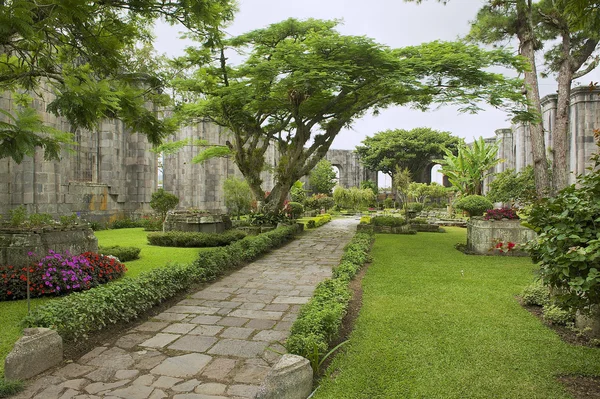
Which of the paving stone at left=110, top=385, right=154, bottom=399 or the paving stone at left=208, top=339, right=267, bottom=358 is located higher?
the paving stone at left=208, top=339, right=267, bottom=358

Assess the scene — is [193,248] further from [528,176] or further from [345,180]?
[345,180]

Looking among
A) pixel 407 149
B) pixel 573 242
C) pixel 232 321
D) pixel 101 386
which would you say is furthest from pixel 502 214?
pixel 407 149

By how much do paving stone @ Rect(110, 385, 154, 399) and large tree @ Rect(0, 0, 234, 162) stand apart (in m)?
2.16

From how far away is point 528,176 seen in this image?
2098 cm

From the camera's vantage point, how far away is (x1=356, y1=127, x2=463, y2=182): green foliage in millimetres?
40312

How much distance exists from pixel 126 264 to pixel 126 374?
5579 mm

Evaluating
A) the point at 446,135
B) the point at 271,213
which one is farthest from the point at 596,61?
the point at 446,135

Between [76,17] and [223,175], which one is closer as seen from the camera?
[76,17]

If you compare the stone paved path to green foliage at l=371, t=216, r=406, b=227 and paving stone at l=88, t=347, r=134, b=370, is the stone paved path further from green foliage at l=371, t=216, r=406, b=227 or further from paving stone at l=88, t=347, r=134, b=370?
green foliage at l=371, t=216, r=406, b=227

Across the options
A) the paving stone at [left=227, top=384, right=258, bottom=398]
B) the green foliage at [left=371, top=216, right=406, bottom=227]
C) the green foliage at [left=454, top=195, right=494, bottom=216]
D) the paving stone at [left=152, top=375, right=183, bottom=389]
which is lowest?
the paving stone at [left=227, top=384, right=258, bottom=398]

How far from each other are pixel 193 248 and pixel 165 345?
732 centimetres

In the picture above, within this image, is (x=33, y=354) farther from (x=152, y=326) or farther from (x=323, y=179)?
(x=323, y=179)

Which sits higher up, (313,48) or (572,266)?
(313,48)

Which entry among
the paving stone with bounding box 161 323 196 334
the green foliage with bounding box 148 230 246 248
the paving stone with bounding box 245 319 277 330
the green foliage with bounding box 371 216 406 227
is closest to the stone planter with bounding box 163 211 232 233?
the green foliage with bounding box 148 230 246 248
